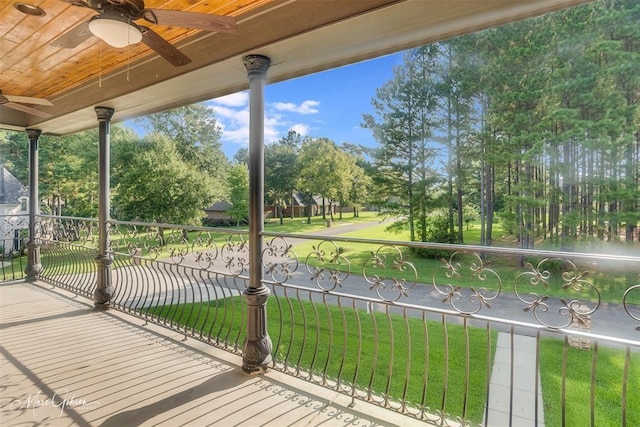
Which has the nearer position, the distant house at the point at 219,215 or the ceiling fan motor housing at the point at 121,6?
the ceiling fan motor housing at the point at 121,6

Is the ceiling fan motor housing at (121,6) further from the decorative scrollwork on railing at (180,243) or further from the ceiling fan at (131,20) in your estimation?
the decorative scrollwork on railing at (180,243)

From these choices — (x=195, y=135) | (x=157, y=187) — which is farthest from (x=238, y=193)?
(x=157, y=187)

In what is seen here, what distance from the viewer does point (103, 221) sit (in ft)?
12.6

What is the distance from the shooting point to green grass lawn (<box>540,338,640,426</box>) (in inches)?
145

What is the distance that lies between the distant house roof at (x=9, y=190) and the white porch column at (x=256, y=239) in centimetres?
1479

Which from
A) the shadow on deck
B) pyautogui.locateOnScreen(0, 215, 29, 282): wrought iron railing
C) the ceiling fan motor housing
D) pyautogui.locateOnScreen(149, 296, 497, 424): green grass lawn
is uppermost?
the ceiling fan motor housing

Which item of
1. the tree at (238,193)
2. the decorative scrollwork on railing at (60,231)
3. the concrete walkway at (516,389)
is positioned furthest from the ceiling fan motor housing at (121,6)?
the tree at (238,193)

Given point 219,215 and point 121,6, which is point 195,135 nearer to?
point 219,215

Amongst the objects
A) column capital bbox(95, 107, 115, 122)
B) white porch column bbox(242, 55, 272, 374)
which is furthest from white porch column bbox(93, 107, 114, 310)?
white porch column bbox(242, 55, 272, 374)

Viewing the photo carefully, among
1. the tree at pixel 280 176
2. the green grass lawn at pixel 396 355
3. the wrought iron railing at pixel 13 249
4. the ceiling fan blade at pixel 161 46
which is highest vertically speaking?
the tree at pixel 280 176

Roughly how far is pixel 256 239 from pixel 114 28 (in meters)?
1.50

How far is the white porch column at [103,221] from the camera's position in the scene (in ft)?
12.2

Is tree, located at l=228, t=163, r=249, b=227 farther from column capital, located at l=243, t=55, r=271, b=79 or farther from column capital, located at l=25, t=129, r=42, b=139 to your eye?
column capital, located at l=243, t=55, r=271, b=79

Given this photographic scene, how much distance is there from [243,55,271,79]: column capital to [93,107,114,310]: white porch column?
2.34m
